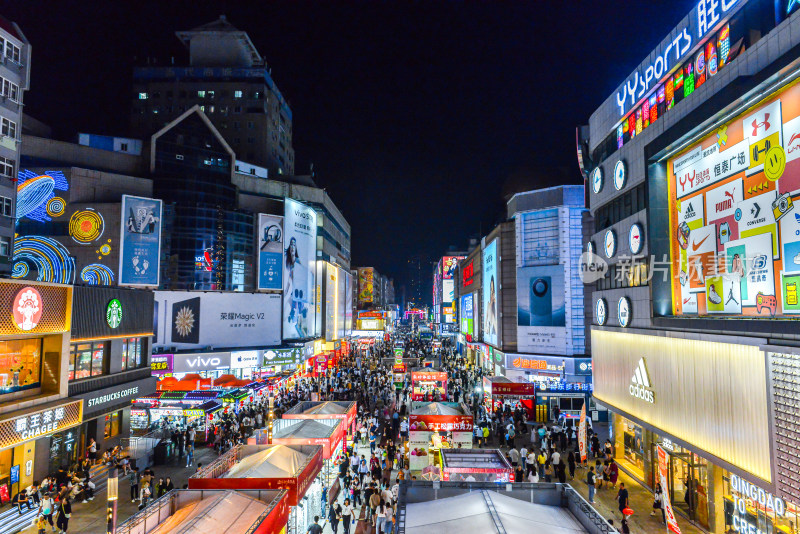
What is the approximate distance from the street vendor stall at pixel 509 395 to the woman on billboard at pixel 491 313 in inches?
550

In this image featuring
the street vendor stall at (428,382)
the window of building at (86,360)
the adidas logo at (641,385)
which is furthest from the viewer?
the street vendor stall at (428,382)

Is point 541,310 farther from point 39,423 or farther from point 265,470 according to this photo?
point 39,423

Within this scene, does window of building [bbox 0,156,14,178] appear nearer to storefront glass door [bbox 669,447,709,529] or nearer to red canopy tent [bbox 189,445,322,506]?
red canopy tent [bbox 189,445,322,506]

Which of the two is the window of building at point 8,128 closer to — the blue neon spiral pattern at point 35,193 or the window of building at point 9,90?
the window of building at point 9,90

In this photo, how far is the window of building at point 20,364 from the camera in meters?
16.4

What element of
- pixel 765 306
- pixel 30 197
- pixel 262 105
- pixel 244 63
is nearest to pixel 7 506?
pixel 765 306

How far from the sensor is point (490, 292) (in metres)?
48.6

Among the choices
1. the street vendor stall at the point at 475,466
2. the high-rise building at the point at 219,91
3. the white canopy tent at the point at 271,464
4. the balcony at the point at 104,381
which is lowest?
the street vendor stall at the point at 475,466

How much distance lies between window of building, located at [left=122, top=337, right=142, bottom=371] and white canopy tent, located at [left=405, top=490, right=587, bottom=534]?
19951 mm

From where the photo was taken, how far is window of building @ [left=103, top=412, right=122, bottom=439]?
23.4 meters

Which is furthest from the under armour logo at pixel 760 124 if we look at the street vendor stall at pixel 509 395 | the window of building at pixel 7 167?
the window of building at pixel 7 167

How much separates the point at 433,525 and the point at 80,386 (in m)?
18.4

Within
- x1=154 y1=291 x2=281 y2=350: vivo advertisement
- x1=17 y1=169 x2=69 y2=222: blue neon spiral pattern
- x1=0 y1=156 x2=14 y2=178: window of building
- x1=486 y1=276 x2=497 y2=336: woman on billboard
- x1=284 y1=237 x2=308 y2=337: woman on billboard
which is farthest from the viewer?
x1=284 y1=237 x2=308 y2=337: woman on billboard

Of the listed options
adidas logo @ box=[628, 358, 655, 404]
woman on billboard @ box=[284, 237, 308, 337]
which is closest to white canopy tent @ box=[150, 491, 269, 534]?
adidas logo @ box=[628, 358, 655, 404]
